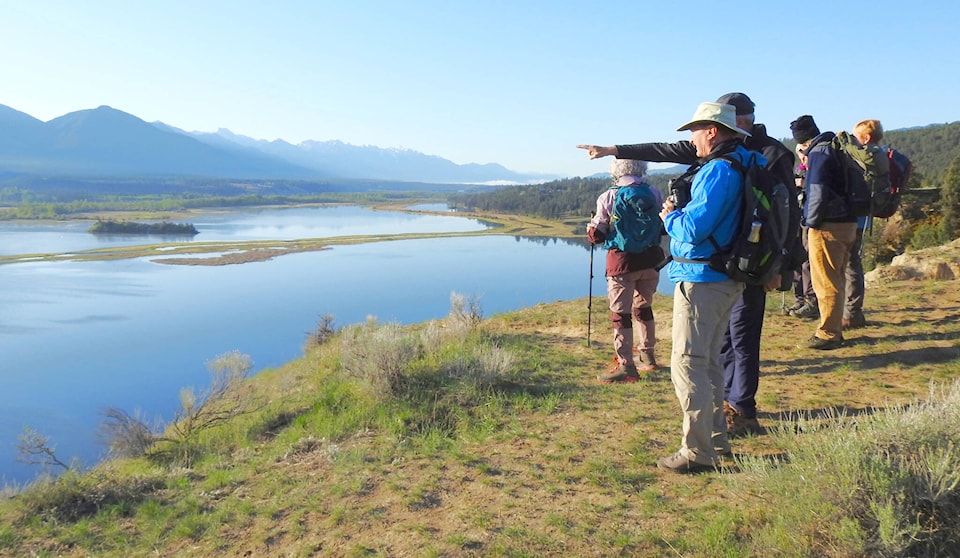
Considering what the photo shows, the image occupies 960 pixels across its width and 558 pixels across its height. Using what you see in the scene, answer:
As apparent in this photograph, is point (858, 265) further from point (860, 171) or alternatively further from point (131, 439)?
point (131, 439)

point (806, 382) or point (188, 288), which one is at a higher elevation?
point (806, 382)

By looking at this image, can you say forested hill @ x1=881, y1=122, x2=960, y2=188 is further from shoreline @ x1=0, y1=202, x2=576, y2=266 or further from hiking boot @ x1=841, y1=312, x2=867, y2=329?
hiking boot @ x1=841, y1=312, x2=867, y2=329

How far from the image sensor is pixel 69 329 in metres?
24.3

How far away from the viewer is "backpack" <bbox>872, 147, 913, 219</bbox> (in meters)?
5.04

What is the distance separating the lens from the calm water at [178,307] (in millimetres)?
17547

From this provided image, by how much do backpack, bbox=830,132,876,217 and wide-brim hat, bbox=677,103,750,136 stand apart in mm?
2331

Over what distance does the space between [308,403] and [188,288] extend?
31.7 m

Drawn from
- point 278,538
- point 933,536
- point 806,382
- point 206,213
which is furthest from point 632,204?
point 206,213

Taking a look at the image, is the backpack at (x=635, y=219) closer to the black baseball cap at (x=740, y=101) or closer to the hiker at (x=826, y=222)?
the black baseball cap at (x=740, y=101)

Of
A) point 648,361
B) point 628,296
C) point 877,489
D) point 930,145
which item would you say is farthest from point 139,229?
point 930,145

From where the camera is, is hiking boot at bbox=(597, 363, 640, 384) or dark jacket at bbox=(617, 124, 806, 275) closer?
dark jacket at bbox=(617, 124, 806, 275)

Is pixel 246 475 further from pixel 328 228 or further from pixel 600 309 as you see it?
pixel 328 228

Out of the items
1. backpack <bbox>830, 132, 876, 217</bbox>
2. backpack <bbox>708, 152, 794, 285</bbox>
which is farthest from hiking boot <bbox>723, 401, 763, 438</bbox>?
backpack <bbox>830, 132, 876, 217</bbox>

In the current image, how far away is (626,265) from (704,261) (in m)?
1.80
